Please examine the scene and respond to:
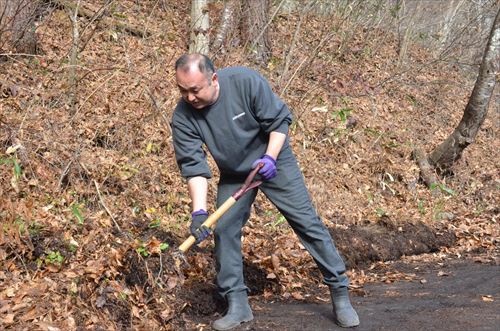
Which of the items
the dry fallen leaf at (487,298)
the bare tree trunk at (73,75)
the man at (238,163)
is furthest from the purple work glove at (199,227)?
the bare tree trunk at (73,75)

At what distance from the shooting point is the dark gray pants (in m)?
4.72

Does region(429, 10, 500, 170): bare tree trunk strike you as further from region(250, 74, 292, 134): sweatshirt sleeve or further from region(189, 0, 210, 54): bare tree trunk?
region(250, 74, 292, 134): sweatshirt sleeve

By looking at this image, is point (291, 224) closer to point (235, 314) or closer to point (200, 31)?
point (235, 314)

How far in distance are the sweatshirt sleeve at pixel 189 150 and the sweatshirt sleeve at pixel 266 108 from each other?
1.70 feet

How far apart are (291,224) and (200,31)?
610 centimetres

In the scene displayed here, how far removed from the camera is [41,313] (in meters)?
4.50

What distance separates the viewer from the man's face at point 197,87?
13.9 feet

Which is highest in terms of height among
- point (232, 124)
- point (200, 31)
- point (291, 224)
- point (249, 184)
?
point (200, 31)

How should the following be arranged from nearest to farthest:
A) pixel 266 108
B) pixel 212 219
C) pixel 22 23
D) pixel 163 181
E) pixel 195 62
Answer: pixel 195 62, pixel 212 219, pixel 266 108, pixel 163 181, pixel 22 23

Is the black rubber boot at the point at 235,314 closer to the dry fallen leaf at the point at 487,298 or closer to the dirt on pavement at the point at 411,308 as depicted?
the dirt on pavement at the point at 411,308

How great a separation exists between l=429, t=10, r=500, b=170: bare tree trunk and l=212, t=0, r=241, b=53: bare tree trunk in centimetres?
478

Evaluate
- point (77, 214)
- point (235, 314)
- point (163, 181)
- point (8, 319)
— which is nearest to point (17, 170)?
point (77, 214)

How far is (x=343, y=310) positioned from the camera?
15.5 ft

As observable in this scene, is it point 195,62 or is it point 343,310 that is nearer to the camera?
point 195,62
